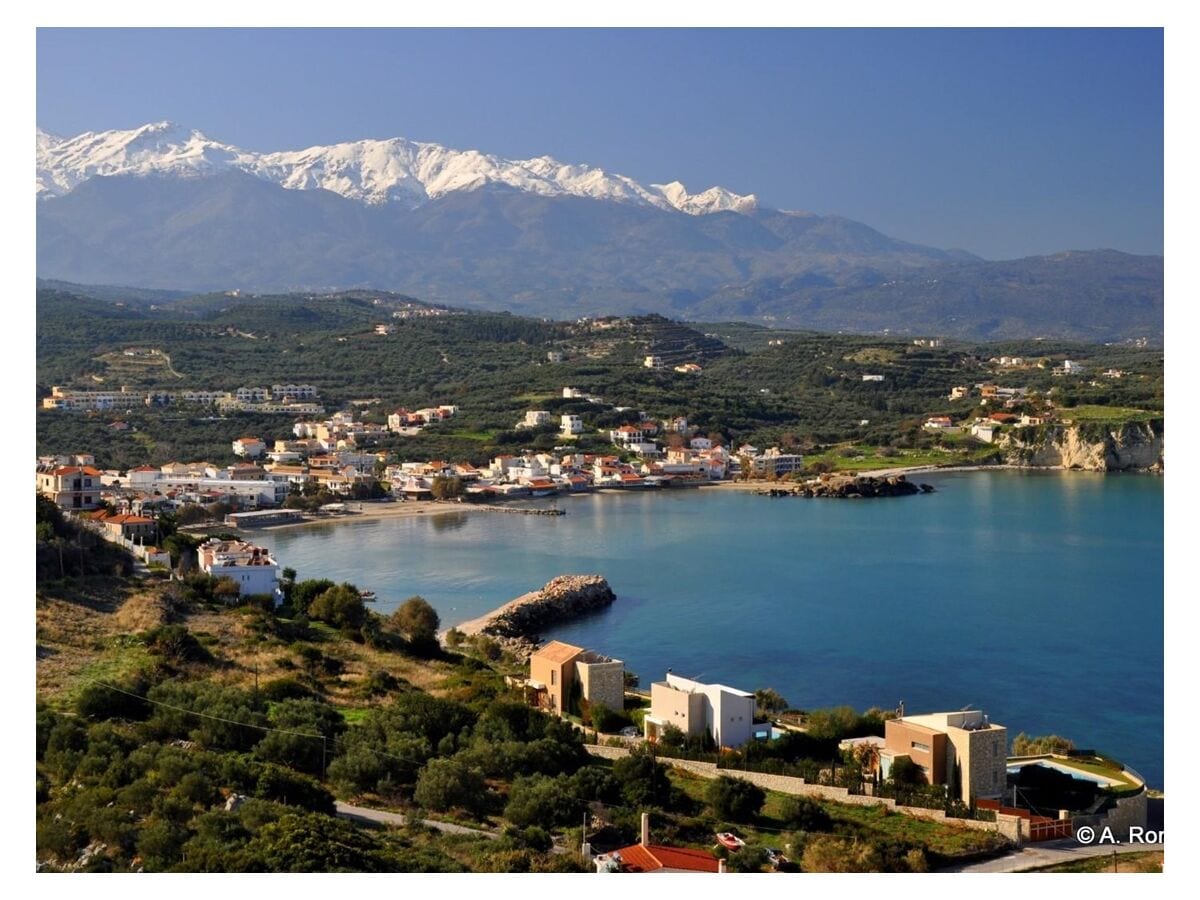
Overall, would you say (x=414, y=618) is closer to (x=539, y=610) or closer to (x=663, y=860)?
(x=539, y=610)

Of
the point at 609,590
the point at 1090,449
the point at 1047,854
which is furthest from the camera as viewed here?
the point at 1090,449

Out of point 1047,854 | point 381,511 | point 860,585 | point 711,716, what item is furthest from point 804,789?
point 381,511

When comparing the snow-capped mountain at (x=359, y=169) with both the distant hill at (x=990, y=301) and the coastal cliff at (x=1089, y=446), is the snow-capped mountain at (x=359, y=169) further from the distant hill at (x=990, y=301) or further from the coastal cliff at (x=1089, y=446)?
the coastal cliff at (x=1089, y=446)

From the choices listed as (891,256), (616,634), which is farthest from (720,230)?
(616,634)

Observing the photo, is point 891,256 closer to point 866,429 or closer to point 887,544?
point 866,429

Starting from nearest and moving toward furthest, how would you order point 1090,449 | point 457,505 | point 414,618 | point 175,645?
1. point 175,645
2. point 414,618
3. point 457,505
4. point 1090,449

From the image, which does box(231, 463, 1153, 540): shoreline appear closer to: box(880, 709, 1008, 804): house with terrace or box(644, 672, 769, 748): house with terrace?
box(644, 672, 769, 748): house with terrace
